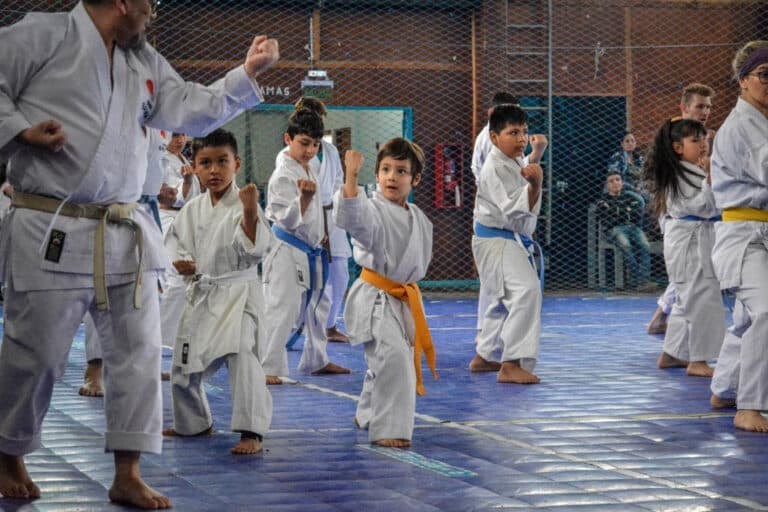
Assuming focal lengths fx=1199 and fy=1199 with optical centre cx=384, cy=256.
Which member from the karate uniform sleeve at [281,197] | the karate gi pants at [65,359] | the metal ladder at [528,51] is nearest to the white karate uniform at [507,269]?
the karate uniform sleeve at [281,197]

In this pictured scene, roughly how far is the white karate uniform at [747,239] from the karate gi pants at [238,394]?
1.86 metres

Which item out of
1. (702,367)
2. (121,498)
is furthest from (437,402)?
(121,498)

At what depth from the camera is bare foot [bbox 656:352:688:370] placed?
6695 millimetres

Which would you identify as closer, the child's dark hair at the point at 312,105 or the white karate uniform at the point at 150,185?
the white karate uniform at the point at 150,185

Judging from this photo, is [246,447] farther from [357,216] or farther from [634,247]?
[634,247]

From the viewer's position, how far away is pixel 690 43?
13531 mm

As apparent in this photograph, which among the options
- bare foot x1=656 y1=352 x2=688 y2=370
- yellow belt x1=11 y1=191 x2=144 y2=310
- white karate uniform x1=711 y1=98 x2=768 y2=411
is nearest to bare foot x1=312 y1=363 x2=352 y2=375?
bare foot x1=656 y1=352 x2=688 y2=370

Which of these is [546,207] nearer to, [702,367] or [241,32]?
[241,32]

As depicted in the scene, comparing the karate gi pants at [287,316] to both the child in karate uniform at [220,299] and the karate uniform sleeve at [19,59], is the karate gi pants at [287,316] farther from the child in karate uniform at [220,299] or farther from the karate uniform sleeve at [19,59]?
the karate uniform sleeve at [19,59]

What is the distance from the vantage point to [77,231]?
322cm

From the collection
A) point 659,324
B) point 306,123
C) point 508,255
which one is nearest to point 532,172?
point 508,255

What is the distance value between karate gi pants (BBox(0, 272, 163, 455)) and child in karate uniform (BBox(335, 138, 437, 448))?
117 centimetres

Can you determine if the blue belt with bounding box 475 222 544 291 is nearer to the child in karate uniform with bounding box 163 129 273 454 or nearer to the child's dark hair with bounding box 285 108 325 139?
the child's dark hair with bounding box 285 108 325 139

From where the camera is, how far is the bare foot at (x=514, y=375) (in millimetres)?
6094
